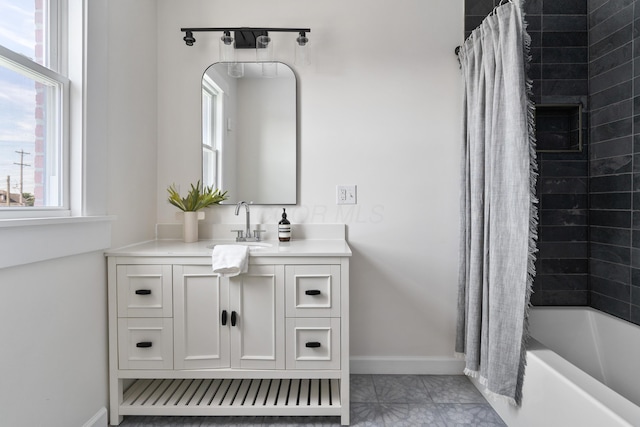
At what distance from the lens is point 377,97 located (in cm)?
200

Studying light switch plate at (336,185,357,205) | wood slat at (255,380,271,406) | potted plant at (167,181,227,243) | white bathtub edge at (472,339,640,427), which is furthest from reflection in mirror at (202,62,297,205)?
white bathtub edge at (472,339,640,427)

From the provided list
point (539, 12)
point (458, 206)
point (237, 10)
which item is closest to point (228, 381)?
point (458, 206)

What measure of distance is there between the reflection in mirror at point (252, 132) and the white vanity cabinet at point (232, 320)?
58cm

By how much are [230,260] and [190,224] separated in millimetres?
584

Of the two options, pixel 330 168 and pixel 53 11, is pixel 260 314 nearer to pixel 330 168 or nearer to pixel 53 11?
pixel 330 168

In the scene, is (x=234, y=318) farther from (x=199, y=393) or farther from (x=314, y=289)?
(x=199, y=393)

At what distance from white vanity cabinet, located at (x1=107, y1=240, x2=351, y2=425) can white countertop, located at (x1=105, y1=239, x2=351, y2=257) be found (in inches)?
0.5

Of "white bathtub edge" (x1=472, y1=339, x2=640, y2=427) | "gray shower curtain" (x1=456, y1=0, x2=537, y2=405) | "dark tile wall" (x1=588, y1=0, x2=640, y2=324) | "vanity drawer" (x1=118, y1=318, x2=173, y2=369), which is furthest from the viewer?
"dark tile wall" (x1=588, y1=0, x2=640, y2=324)

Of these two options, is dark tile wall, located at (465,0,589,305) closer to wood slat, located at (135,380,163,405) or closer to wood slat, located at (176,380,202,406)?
wood slat, located at (176,380,202,406)

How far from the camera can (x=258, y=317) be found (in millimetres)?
1532

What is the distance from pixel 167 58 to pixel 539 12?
2.30 meters

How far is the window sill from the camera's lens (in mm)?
1023

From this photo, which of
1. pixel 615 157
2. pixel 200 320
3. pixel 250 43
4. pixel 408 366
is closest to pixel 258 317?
pixel 200 320

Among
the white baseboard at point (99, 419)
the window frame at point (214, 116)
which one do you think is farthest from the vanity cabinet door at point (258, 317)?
the window frame at point (214, 116)
